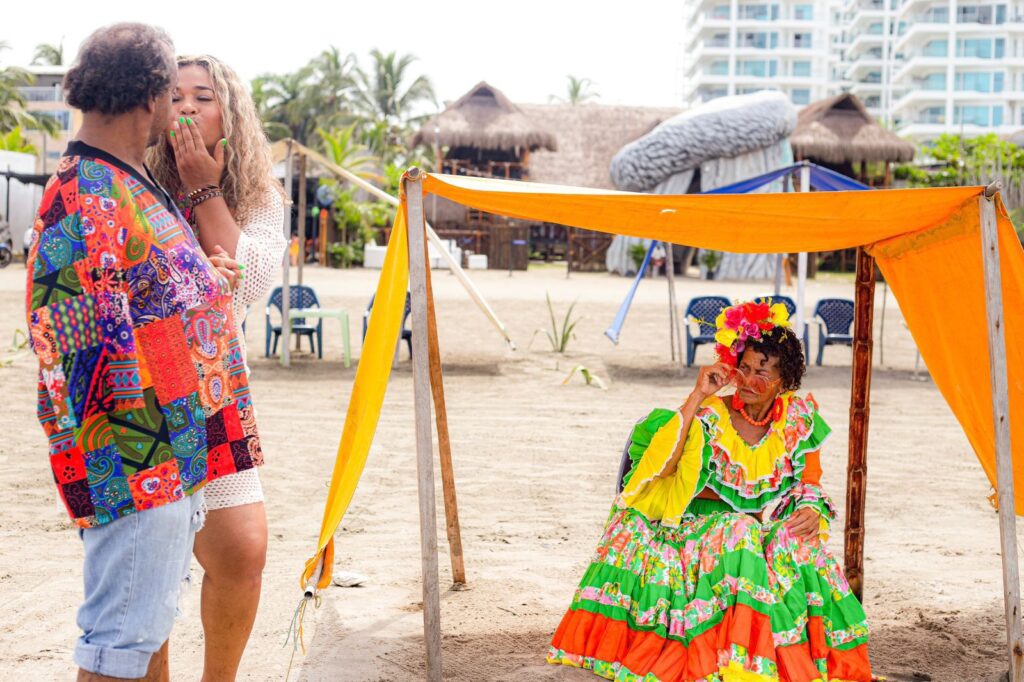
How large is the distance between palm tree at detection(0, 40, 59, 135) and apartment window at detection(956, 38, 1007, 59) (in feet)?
164

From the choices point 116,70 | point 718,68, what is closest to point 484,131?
point 116,70

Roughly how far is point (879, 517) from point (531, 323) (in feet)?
33.1

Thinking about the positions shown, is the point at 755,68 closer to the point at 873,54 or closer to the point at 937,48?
the point at 873,54

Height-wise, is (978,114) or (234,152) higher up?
(978,114)

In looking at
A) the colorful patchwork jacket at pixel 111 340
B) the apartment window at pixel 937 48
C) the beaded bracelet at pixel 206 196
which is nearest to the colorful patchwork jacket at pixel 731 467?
the beaded bracelet at pixel 206 196

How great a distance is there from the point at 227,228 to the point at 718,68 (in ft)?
256

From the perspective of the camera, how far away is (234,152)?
98.3 inches

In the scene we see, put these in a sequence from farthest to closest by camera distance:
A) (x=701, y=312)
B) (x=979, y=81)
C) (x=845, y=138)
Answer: (x=979, y=81) < (x=845, y=138) < (x=701, y=312)

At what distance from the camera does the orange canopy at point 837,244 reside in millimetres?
3264

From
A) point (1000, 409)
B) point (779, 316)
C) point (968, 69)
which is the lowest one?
point (1000, 409)

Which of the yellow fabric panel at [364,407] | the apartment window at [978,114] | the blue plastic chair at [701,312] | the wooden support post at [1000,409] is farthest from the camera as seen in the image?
the apartment window at [978,114]

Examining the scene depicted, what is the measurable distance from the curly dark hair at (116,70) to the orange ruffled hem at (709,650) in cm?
223

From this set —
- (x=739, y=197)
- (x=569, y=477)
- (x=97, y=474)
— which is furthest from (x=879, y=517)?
(x=97, y=474)

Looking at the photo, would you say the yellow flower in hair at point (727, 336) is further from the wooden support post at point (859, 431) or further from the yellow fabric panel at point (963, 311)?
the yellow fabric panel at point (963, 311)
